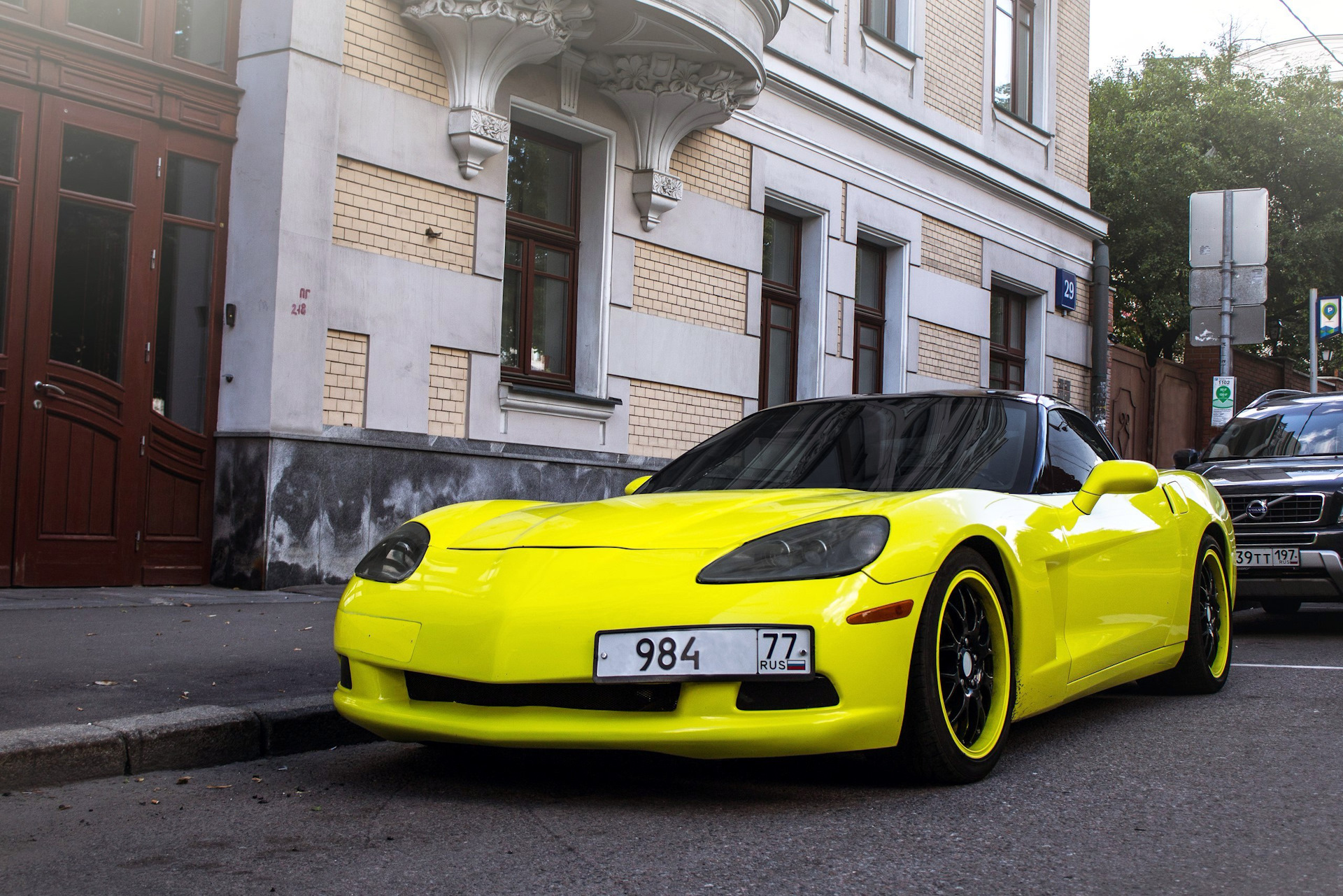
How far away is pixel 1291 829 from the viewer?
3.32 meters

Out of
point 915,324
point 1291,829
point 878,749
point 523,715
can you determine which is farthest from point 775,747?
point 915,324

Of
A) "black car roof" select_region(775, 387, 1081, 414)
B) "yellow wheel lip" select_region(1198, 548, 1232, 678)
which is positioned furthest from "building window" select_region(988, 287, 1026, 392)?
"black car roof" select_region(775, 387, 1081, 414)

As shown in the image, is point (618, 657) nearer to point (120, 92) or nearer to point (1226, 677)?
point (1226, 677)

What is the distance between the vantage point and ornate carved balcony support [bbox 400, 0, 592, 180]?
31.8 feet

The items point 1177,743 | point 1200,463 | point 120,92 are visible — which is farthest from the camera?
point 1200,463

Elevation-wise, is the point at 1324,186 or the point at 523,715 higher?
the point at 1324,186

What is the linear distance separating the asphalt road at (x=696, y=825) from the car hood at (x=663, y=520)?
2.19 ft

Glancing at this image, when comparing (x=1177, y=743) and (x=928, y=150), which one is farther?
(x=928, y=150)

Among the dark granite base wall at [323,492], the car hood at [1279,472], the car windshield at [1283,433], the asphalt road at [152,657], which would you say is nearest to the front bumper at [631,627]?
the asphalt road at [152,657]

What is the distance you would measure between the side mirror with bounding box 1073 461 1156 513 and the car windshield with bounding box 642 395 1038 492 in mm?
235

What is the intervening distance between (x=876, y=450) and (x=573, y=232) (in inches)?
286

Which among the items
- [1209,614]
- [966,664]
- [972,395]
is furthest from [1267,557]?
[966,664]

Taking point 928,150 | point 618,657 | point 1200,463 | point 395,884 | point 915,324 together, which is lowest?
point 395,884

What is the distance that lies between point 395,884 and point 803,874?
0.88 meters
